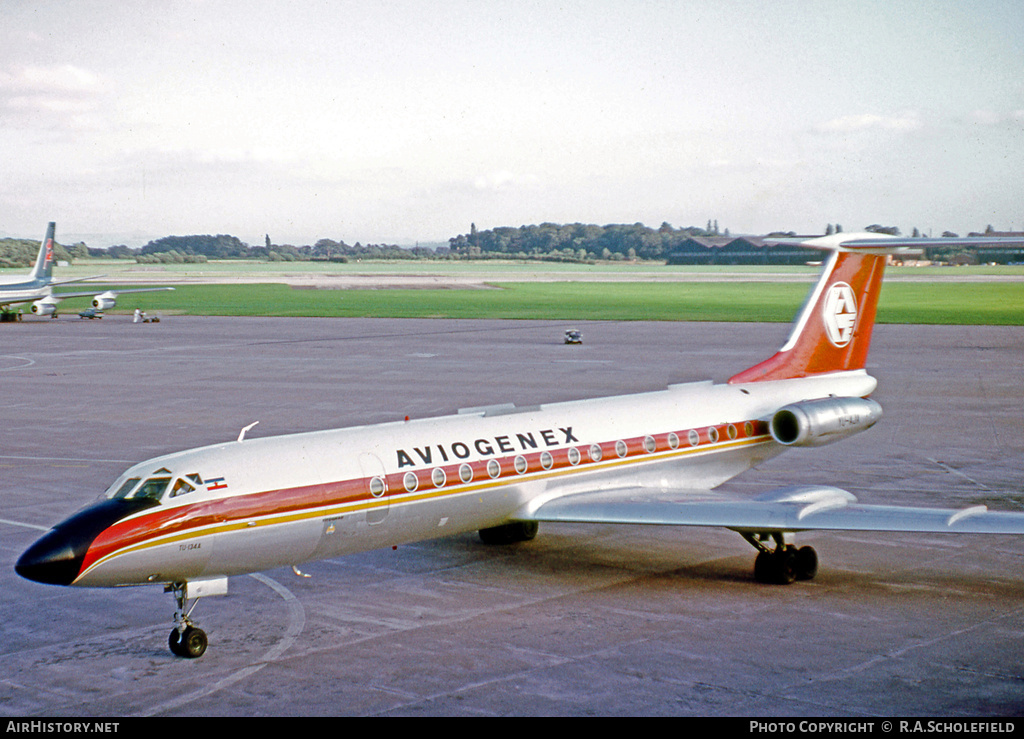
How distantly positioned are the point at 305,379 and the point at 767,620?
3022 cm

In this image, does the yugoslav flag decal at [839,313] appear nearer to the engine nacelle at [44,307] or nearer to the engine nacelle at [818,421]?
the engine nacelle at [818,421]

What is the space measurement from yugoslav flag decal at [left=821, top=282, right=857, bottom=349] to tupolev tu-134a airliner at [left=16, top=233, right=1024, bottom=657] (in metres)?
0.03

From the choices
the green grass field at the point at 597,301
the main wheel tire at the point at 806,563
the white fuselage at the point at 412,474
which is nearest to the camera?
the white fuselage at the point at 412,474

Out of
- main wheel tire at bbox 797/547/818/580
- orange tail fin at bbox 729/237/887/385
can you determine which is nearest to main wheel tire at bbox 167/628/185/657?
main wheel tire at bbox 797/547/818/580

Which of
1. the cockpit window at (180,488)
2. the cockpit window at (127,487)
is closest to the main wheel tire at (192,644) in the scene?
the cockpit window at (180,488)

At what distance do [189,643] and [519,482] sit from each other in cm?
540

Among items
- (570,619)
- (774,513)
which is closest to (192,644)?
(570,619)

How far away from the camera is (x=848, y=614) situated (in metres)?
14.6

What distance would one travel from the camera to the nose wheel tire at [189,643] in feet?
42.5

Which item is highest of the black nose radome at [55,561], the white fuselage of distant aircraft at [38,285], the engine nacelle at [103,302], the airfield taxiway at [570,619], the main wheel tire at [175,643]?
the white fuselage of distant aircraft at [38,285]

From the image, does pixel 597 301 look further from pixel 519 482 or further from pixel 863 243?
pixel 519 482

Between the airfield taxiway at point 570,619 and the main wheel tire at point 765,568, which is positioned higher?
the main wheel tire at point 765,568

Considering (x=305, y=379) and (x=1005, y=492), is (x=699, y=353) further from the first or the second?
(x=1005, y=492)

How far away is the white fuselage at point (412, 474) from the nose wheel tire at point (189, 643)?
65 centimetres
